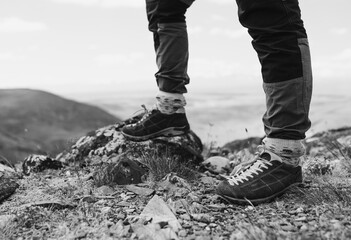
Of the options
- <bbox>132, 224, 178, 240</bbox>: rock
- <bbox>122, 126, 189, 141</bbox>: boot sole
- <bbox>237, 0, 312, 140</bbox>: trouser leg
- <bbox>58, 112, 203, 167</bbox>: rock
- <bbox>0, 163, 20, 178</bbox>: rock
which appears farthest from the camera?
<bbox>58, 112, 203, 167</bbox>: rock

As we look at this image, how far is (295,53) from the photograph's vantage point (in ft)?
12.4

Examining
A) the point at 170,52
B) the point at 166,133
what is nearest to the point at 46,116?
the point at 166,133

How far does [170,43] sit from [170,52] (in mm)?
109

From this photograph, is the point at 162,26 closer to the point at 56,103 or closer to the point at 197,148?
the point at 197,148

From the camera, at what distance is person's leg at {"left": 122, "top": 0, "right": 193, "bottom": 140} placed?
5.07 m

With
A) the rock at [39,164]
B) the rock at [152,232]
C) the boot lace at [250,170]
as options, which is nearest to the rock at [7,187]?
the rock at [39,164]

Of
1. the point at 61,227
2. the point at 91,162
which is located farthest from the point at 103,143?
the point at 61,227

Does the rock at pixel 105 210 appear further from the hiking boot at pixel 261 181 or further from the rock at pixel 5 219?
the hiking boot at pixel 261 181

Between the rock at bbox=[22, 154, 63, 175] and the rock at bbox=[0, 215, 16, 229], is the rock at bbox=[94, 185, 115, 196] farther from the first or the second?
the rock at bbox=[22, 154, 63, 175]

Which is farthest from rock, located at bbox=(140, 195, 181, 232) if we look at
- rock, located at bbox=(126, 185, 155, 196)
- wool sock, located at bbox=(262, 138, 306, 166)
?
wool sock, located at bbox=(262, 138, 306, 166)

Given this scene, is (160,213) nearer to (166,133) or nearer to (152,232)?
(152,232)

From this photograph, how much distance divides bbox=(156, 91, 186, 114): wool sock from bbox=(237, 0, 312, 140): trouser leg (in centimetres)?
165

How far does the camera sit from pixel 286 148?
3.97 meters

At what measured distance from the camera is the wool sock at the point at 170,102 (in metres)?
5.34
